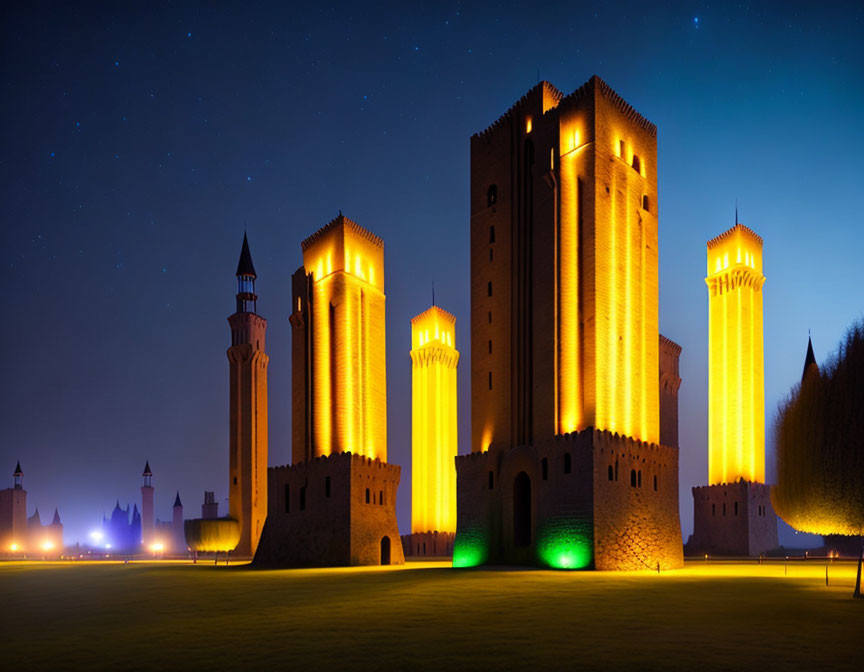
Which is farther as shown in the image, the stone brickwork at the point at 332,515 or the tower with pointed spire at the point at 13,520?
the tower with pointed spire at the point at 13,520

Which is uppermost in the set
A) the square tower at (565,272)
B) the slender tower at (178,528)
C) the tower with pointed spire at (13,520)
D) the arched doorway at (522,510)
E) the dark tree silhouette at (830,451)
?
the square tower at (565,272)

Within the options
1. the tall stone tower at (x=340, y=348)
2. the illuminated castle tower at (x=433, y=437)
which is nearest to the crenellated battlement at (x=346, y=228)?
the tall stone tower at (x=340, y=348)

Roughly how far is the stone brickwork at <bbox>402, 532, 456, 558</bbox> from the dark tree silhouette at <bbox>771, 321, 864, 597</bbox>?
41.3 m

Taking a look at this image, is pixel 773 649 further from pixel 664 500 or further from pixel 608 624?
pixel 664 500

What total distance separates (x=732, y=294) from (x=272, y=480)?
35.0m

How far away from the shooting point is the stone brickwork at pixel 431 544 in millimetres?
59969

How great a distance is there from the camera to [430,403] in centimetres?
6294

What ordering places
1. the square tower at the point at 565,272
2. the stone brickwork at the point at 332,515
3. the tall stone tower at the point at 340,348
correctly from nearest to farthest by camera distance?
1. the square tower at the point at 565,272
2. the stone brickwork at the point at 332,515
3. the tall stone tower at the point at 340,348

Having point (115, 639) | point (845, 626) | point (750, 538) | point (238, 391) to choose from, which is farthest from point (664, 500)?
point (238, 391)

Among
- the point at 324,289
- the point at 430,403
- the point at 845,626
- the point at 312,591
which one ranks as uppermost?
the point at 324,289

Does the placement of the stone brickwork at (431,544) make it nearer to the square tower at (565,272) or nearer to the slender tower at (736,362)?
the slender tower at (736,362)

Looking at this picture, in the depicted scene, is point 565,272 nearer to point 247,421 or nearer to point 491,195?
point 491,195

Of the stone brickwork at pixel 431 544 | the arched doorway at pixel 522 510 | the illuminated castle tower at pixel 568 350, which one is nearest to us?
the illuminated castle tower at pixel 568 350

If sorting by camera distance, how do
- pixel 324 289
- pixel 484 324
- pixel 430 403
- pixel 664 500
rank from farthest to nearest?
pixel 430 403, pixel 324 289, pixel 484 324, pixel 664 500
